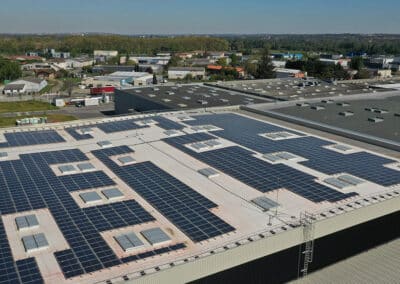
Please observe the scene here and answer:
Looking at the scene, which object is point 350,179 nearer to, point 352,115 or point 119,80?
point 352,115

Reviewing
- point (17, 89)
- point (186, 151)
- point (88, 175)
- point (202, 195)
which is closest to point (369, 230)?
point (202, 195)

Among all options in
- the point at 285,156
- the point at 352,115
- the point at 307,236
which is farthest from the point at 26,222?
the point at 352,115

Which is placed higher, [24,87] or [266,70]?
[266,70]

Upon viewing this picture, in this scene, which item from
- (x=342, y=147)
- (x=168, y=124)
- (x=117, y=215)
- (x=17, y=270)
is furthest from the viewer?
(x=168, y=124)

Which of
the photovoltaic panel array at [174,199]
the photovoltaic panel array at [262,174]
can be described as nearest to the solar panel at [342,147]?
the photovoltaic panel array at [262,174]

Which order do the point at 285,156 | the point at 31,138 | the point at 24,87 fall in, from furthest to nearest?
1. the point at 24,87
2. the point at 31,138
3. the point at 285,156

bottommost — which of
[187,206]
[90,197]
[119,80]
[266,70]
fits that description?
[119,80]

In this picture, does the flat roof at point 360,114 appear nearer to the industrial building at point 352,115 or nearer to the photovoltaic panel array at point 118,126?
the industrial building at point 352,115

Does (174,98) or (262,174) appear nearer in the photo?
(262,174)
